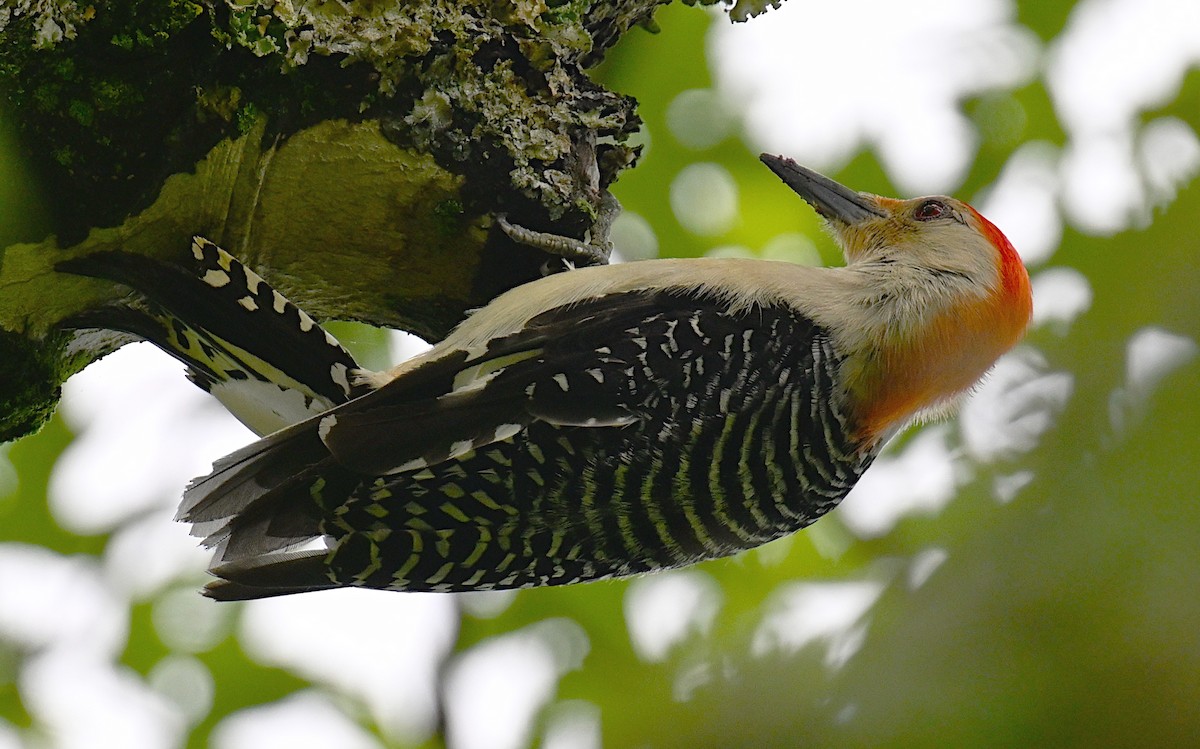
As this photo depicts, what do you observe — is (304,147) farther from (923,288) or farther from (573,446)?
(923,288)

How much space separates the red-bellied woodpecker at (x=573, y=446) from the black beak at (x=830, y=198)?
77 centimetres

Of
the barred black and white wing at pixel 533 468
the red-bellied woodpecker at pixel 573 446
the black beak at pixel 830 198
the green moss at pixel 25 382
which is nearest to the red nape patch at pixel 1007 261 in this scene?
the black beak at pixel 830 198

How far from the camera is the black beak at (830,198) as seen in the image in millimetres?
3924

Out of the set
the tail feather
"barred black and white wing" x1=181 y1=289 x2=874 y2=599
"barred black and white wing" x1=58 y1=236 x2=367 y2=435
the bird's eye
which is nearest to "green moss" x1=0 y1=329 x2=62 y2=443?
"barred black and white wing" x1=58 y1=236 x2=367 y2=435

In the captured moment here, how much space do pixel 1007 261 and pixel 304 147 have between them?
90.1 inches

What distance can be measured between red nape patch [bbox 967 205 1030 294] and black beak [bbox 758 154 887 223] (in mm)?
358

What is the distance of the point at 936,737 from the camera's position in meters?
2.32

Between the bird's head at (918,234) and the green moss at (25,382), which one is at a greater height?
the green moss at (25,382)

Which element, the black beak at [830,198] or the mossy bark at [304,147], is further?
the black beak at [830,198]

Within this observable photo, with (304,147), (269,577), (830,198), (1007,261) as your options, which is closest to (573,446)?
(269,577)

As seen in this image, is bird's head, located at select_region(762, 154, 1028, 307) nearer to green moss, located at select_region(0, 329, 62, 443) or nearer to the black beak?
the black beak

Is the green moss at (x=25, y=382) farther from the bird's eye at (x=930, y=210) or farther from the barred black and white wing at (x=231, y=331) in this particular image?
the bird's eye at (x=930, y=210)

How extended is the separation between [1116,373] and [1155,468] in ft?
1.82

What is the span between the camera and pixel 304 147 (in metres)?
2.90
